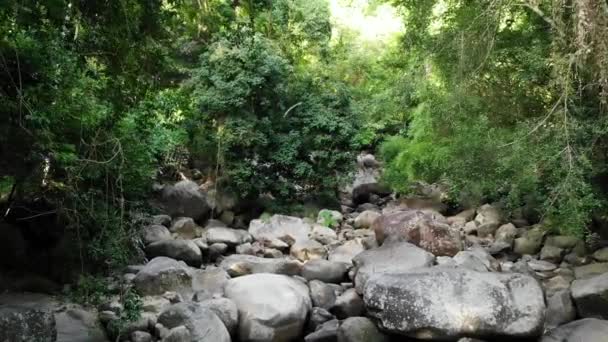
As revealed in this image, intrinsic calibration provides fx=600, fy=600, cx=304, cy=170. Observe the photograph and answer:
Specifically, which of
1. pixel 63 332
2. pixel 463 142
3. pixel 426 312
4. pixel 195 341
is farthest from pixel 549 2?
pixel 63 332

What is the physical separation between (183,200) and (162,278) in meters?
3.86

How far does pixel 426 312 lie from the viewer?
256 inches

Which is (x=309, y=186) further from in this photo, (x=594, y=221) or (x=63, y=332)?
(x=63, y=332)

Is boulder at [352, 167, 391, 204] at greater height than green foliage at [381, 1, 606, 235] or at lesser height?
lesser

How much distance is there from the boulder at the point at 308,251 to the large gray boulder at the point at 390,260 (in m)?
1.32

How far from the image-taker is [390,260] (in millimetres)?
8531

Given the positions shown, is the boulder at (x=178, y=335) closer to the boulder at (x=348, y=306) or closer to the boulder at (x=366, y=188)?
the boulder at (x=348, y=306)

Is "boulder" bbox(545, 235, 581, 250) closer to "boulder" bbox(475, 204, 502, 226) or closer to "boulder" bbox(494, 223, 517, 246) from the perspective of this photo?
"boulder" bbox(494, 223, 517, 246)

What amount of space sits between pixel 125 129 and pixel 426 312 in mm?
3836

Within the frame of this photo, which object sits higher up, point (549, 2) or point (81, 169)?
point (549, 2)

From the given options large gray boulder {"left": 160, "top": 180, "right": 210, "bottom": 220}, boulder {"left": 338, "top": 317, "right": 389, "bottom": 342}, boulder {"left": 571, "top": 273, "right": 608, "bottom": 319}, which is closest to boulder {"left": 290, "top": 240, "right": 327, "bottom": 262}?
large gray boulder {"left": 160, "top": 180, "right": 210, "bottom": 220}

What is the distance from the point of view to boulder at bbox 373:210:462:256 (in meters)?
9.52

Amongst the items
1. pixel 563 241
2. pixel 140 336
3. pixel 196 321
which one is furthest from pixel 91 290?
pixel 563 241

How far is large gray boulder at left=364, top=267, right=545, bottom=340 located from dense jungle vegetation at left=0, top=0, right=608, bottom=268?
1208mm
